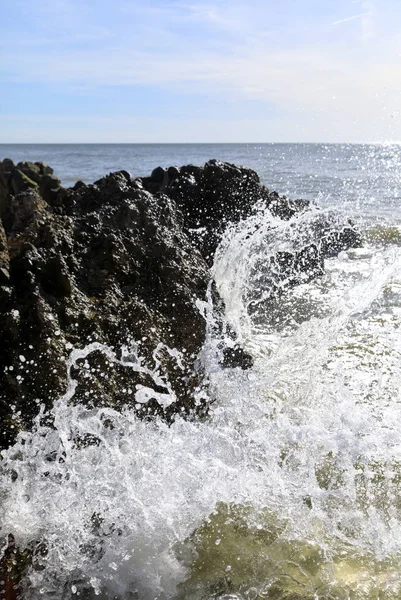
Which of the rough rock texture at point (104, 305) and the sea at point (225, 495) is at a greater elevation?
the rough rock texture at point (104, 305)

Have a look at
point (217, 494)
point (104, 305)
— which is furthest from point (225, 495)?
point (104, 305)

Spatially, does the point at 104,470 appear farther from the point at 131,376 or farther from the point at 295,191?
the point at 295,191

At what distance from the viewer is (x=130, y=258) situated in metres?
4.24

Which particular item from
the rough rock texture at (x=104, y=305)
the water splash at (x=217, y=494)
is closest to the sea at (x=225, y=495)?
the water splash at (x=217, y=494)

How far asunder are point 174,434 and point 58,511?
0.79 m

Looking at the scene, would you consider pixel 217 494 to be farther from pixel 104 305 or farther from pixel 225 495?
pixel 104 305

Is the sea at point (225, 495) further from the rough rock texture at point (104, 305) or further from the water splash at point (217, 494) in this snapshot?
the rough rock texture at point (104, 305)

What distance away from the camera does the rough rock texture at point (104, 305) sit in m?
3.38

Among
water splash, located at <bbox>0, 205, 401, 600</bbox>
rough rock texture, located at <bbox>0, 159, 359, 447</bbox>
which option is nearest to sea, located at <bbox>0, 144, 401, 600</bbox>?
water splash, located at <bbox>0, 205, 401, 600</bbox>

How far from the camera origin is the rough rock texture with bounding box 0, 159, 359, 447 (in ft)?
11.1

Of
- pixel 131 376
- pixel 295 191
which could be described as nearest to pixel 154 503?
pixel 131 376

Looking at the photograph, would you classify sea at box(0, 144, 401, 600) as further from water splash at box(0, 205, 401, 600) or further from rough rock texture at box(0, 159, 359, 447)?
rough rock texture at box(0, 159, 359, 447)

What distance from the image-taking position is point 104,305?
3842mm

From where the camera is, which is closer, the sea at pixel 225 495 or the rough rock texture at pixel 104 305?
the sea at pixel 225 495
